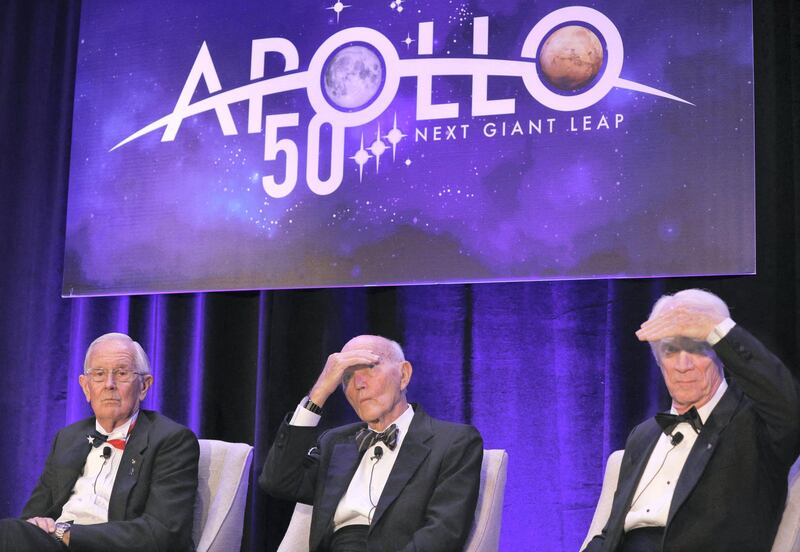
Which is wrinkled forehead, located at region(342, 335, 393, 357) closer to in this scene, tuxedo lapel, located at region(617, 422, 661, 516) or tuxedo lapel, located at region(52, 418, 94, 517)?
tuxedo lapel, located at region(617, 422, 661, 516)

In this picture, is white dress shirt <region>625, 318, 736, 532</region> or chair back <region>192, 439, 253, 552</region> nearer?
white dress shirt <region>625, 318, 736, 532</region>

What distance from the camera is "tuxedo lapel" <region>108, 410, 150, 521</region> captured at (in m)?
4.36

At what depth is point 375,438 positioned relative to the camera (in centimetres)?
428

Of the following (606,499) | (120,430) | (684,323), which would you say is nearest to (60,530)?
(120,430)

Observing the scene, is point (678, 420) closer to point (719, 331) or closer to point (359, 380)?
point (719, 331)

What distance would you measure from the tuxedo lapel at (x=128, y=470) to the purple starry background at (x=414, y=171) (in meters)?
1.07

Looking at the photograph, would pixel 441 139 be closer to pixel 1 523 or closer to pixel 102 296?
pixel 102 296

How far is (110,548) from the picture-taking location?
412 centimetres

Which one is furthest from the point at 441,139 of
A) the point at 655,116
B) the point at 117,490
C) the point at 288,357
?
the point at 117,490

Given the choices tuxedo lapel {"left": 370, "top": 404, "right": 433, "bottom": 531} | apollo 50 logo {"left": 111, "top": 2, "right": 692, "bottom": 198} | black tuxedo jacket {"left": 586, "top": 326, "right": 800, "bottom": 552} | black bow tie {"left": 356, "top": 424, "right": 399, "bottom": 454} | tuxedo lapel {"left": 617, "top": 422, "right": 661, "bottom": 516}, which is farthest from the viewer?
apollo 50 logo {"left": 111, "top": 2, "right": 692, "bottom": 198}

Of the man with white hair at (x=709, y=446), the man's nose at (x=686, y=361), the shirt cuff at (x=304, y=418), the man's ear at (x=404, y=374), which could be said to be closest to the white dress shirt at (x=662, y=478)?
the man with white hair at (x=709, y=446)

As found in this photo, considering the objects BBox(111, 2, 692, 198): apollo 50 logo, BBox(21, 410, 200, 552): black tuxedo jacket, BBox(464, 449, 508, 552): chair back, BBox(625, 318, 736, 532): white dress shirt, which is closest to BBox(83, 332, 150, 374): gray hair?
BBox(21, 410, 200, 552): black tuxedo jacket

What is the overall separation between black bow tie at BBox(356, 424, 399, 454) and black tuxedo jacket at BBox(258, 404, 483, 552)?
0.12ft

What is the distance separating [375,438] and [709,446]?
1.32 metres
